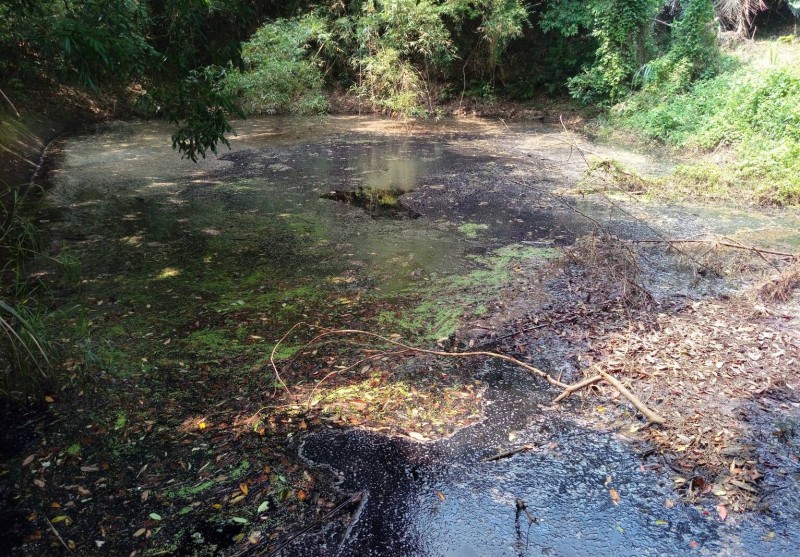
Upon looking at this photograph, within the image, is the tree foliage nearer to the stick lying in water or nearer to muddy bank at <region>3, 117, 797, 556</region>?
muddy bank at <region>3, 117, 797, 556</region>

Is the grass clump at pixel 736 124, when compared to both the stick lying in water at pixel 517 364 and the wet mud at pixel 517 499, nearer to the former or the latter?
the stick lying in water at pixel 517 364

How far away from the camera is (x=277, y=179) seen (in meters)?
8.65

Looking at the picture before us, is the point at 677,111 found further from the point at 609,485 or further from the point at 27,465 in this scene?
the point at 27,465

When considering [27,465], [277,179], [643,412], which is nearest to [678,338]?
[643,412]

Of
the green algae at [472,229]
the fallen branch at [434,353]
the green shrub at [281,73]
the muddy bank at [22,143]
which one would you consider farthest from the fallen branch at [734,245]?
the green shrub at [281,73]

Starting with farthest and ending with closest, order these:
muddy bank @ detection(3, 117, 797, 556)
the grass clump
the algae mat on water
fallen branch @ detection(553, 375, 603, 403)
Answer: the grass clump → fallen branch @ detection(553, 375, 603, 403) → the algae mat on water → muddy bank @ detection(3, 117, 797, 556)

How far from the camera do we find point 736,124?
9422 mm

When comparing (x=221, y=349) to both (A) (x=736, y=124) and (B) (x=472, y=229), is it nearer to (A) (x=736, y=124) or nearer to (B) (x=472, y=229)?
(B) (x=472, y=229)

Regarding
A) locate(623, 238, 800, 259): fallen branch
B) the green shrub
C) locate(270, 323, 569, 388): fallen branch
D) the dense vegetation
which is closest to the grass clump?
the dense vegetation

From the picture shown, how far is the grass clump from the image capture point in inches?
308

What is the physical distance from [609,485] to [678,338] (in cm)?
174

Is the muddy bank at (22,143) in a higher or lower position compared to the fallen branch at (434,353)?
higher

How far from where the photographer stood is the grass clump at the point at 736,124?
782 cm

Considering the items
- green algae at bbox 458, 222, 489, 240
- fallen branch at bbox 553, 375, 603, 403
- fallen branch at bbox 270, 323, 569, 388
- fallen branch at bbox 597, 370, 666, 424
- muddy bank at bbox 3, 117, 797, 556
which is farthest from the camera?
green algae at bbox 458, 222, 489, 240
